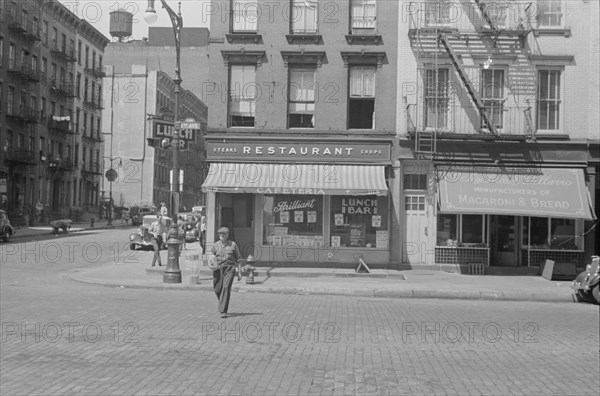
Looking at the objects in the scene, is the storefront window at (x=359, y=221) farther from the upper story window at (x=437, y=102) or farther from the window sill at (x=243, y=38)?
the window sill at (x=243, y=38)

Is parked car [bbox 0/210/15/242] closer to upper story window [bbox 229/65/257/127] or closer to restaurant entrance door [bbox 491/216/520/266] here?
upper story window [bbox 229/65/257/127]

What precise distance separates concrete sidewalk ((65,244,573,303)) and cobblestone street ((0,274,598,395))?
2819 millimetres

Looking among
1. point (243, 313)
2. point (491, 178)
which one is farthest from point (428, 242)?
point (243, 313)

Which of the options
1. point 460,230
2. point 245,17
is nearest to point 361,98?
point 245,17

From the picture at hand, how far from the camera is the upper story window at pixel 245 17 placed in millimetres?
24375

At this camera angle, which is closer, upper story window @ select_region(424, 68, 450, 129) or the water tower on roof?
the water tower on roof

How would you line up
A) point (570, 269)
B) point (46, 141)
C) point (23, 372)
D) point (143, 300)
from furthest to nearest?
point (46, 141) → point (570, 269) → point (143, 300) → point (23, 372)

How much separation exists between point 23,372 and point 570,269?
62.9 ft

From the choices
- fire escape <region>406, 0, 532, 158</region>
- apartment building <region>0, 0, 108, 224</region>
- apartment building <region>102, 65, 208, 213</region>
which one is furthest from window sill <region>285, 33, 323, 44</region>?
apartment building <region>102, 65, 208, 213</region>

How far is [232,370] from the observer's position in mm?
8203

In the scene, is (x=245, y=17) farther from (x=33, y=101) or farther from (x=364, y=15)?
(x=33, y=101)

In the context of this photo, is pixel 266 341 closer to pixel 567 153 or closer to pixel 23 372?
pixel 23 372

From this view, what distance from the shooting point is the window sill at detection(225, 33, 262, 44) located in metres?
24.1

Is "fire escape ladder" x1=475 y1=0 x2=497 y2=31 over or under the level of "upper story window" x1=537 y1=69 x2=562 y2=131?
over
